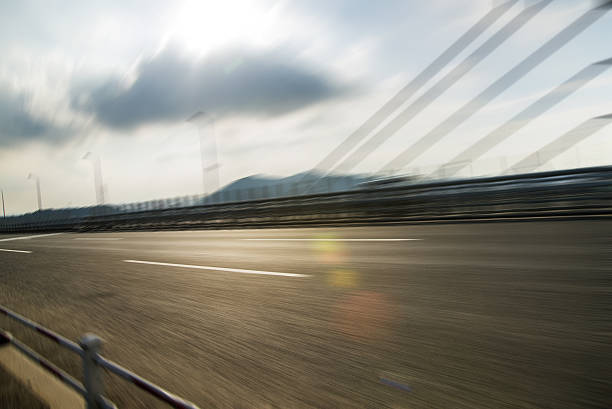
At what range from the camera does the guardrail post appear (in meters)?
2.00

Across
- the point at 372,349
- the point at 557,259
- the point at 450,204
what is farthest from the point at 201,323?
the point at 450,204

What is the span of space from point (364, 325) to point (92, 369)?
2.08 meters

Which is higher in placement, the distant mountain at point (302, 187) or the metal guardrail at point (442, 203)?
the distant mountain at point (302, 187)

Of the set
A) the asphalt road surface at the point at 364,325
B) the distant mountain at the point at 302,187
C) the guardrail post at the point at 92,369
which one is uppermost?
the distant mountain at the point at 302,187

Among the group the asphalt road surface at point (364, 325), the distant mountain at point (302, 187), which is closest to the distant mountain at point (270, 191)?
the distant mountain at point (302, 187)

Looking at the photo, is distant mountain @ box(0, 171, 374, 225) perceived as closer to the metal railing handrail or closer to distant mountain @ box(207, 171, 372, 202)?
distant mountain @ box(207, 171, 372, 202)

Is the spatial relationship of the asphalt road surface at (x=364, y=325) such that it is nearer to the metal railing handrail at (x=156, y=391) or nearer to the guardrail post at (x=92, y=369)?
the guardrail post at (x=92, y=369)

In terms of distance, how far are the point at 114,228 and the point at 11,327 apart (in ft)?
81.0

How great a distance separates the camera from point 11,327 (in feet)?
14.6

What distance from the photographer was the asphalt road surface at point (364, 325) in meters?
2.24

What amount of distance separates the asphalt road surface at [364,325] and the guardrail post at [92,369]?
45 centimetres

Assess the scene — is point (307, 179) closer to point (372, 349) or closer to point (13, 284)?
point (13, 284)

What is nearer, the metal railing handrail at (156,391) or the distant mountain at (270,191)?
the metal railing handrail at (156,391)

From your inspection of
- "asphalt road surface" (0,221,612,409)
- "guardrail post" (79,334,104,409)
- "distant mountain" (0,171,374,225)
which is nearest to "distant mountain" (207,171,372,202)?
"distant mountain" (0,171,374,225)
